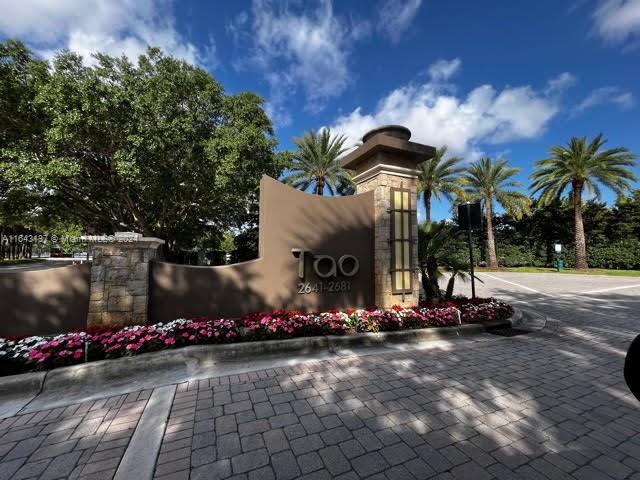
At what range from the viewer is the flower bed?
3811mm

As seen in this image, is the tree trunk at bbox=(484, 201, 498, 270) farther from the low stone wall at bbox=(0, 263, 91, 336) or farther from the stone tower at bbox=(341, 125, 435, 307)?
the low stone wall at bbox=(0, 263, 91, 336)

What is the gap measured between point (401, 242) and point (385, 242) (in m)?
0.42

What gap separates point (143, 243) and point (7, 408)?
2.60m

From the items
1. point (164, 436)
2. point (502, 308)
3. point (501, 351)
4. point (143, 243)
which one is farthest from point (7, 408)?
point (502, 308)

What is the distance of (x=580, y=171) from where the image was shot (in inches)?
827

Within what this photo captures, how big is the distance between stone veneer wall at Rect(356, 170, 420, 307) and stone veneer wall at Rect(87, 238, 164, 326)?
15.7 ft

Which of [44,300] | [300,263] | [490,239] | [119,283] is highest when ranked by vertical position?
[490,239]

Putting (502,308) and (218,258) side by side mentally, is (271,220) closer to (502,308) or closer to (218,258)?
(502,308)

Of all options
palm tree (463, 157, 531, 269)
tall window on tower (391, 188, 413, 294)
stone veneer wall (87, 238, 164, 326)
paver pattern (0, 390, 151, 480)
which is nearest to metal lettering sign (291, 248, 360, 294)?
tall window on tower (391, 188, 413, 294)

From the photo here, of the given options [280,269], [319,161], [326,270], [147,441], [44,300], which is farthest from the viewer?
[319,161]

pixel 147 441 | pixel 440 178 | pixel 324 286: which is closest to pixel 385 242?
pixel 324 286

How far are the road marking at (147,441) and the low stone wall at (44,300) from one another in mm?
2488

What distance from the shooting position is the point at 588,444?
104 inches

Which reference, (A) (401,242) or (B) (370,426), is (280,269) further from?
(B) (370,426)
